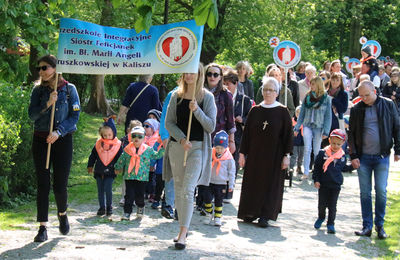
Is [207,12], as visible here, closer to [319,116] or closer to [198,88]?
[198,88]

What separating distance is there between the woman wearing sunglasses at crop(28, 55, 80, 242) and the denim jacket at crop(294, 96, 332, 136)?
6684mm

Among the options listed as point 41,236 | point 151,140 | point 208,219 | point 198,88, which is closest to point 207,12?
point 198,88

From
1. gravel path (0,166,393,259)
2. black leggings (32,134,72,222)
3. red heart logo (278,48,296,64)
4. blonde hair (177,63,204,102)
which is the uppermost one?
red heart logo (278,48,296,64)

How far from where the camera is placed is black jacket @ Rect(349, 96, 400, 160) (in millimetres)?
9180

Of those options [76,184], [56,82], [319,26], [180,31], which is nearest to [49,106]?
[56,82]

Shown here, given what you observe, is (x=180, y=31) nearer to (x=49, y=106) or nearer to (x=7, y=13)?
(x=49, y=106)

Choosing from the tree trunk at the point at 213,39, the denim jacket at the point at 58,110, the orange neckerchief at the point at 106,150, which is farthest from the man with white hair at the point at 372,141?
the tree trunk at the point at 213,39

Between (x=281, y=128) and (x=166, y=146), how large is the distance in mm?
2047

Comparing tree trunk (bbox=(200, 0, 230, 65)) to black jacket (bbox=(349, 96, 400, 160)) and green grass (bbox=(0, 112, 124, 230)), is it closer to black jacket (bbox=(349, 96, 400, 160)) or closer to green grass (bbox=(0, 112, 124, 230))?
green grass (bbox=(0, 112, 124, 230))

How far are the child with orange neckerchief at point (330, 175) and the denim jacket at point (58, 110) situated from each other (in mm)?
3451

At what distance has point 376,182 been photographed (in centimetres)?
940

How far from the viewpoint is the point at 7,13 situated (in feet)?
30.7

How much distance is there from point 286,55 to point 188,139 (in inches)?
269

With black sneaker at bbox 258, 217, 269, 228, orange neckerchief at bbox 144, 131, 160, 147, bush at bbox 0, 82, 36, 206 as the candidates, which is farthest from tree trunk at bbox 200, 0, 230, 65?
black sneaker at bbox 258, 217, 269, 228
